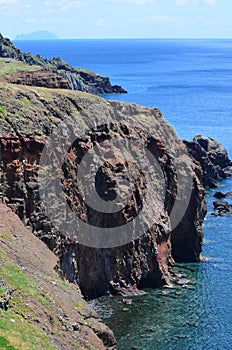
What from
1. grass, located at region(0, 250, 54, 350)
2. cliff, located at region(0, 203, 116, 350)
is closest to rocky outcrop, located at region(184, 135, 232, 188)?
cliff, located at region(0, 203, 116, 350)

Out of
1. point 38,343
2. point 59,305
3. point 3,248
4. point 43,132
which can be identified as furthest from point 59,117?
point 38,343

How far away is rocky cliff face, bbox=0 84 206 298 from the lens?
59.8 metres

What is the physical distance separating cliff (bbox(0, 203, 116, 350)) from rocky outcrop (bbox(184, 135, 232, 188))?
7429 cm

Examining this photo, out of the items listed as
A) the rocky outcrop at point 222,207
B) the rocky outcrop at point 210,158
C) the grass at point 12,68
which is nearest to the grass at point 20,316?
the grass at point 12,68

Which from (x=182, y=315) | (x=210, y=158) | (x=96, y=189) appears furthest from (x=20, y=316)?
(x=210, y=158)

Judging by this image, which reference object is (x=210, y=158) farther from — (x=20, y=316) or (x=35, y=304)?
(x=20, y=316)

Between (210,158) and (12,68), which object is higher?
(12,68)

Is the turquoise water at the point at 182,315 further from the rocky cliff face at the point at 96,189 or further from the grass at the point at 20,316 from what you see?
the grass at the point at 20,316

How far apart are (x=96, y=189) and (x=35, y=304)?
28285mm

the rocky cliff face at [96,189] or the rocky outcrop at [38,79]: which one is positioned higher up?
the rocky outcrop at [38,79]

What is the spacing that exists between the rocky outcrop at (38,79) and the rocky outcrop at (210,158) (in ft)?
172

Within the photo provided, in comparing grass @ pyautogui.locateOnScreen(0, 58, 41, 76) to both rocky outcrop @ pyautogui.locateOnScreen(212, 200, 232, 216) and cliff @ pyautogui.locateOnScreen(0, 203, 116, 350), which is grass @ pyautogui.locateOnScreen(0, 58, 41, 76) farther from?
rocky outcrop @ pyautogui.locateOnScreen(212, 200, 232, 216)

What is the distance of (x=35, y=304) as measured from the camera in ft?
134

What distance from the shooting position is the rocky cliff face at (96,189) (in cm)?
5978
